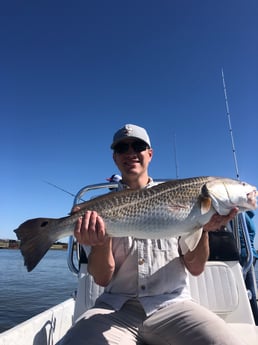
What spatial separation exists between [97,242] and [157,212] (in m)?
0.67

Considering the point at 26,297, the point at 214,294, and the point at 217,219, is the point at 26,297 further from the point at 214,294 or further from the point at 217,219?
the point at 217,219

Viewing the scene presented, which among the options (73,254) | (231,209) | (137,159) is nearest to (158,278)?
(231,209)

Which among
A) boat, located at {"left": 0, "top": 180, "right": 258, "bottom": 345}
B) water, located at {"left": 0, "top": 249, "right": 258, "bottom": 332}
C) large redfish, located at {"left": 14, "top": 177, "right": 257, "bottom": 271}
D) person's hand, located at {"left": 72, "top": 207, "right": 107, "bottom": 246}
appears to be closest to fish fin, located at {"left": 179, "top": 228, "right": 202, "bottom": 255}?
large redfish, located at {"left": 14, "top": 177, "right": 257, "bottom": 271}

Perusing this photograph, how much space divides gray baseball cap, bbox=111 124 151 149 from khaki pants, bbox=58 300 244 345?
1.77m

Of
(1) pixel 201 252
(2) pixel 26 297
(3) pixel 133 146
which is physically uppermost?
(3) pixel 133 146

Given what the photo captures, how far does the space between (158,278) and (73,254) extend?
2.26 meters

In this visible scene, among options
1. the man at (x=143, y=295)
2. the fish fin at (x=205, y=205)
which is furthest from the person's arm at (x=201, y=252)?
the fish fin at (x=205, y=205)

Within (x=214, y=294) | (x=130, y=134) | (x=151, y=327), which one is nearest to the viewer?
(x=151, y=327)

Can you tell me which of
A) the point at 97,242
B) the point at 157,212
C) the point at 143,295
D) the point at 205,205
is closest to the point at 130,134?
the point at 157,212

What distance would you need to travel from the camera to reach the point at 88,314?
2.78 meters

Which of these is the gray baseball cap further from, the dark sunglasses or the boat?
the boat

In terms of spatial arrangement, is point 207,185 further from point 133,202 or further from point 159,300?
point 159,300

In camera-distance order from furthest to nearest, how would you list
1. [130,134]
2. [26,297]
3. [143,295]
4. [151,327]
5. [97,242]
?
[26,297], [130,134], [97,242], [143,295], [151,327]

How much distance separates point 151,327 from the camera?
271 centimetres
